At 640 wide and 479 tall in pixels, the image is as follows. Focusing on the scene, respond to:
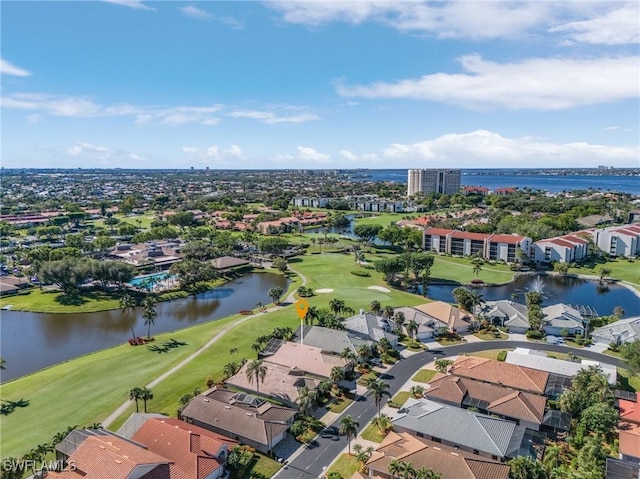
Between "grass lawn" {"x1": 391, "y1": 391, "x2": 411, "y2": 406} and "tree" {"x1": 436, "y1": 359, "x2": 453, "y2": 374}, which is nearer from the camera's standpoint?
"grass lawn" {"x1": 391, "y1": 391, "x2": 411, "y2": 406}

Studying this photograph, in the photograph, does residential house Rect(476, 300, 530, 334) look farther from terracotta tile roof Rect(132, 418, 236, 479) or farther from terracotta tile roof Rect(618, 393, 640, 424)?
terracotta tile roof Rect(132, 418, 236, 479)

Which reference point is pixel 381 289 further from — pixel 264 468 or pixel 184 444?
pixel 184 444

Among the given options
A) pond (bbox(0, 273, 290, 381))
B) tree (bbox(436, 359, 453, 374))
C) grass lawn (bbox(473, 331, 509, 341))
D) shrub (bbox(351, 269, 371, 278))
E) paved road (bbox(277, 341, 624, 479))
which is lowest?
pond (bbox(0, 273, 290, 381))

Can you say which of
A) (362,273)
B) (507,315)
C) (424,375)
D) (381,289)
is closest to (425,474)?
(424,375)

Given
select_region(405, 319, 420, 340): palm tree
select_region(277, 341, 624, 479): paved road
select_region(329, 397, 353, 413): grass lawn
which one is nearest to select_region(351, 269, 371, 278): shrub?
select_region(405, 319, 420, 340): palm tree

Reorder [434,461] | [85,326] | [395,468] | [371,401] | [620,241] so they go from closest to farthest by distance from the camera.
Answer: [395,468] → [434,461] → [371,401] → [85,326] → [620,241]

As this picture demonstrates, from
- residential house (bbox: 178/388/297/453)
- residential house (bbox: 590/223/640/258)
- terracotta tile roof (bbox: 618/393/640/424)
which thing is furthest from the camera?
residential house (bbox: 590/223/640/258)

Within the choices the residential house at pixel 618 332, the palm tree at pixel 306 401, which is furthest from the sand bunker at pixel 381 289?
the palm tree at pixel 306 401
